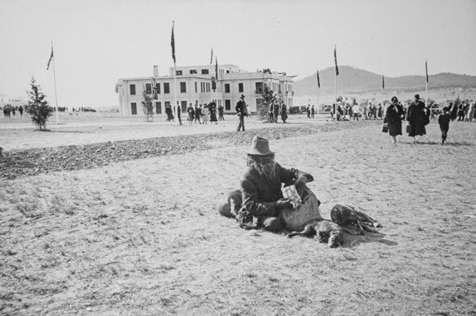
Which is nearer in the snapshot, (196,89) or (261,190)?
(261,190)

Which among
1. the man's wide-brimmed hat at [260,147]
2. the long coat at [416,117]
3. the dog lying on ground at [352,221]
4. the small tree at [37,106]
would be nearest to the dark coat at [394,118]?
the long coat at [416,117]

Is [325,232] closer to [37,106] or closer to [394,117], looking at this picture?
[394,117]

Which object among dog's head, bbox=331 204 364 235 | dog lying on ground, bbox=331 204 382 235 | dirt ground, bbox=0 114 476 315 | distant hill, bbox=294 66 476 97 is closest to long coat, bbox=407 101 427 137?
dirt ground, bbox=0 114 476 315

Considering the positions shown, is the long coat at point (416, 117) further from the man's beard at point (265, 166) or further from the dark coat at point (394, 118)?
the man's beard at point (265, 166)

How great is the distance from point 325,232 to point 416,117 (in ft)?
35.4

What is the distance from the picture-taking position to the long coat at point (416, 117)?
13.7 metres

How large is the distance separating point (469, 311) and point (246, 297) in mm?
1607

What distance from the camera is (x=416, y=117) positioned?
1385cm

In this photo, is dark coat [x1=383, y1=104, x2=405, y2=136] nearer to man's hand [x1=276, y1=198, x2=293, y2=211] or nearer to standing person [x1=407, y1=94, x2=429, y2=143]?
standing person [x1=407, y1=94, x2=429, y2=143]

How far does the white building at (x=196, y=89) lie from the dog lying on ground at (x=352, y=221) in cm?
4578

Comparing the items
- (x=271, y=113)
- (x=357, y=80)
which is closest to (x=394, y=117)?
(x=271, y=113)

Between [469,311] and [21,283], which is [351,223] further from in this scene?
[21,283]

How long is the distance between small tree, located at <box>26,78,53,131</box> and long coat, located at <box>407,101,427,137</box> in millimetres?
19717

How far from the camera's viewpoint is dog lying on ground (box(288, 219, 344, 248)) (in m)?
4.35
